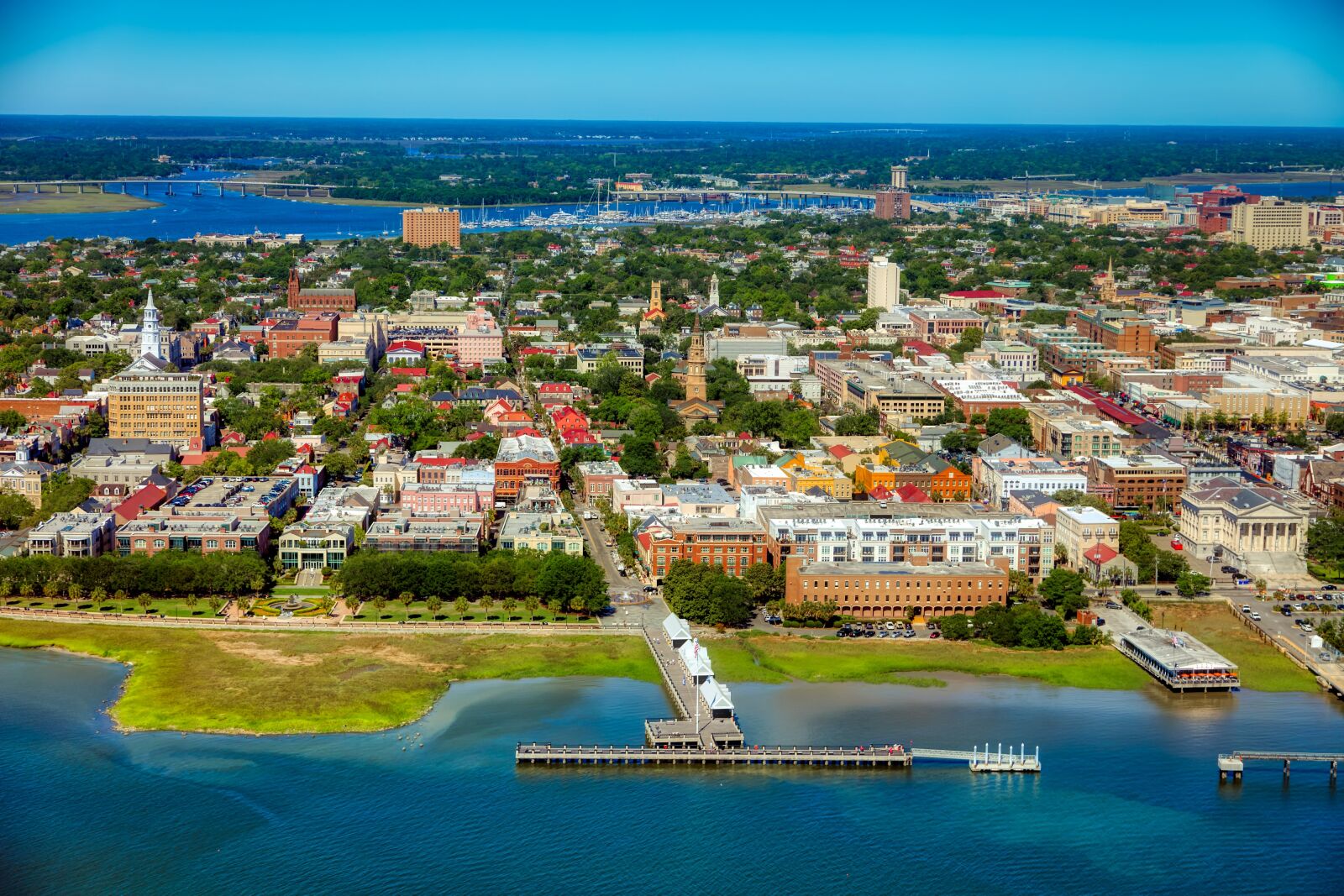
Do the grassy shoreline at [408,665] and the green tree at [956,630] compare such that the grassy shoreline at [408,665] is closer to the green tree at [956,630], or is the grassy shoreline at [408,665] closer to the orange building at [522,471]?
the green tree at [956,630]

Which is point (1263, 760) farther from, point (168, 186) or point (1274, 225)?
point (168, 186)

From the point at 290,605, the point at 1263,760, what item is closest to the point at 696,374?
the point at 290,605

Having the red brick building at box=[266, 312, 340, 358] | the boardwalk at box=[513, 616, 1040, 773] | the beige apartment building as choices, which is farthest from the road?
the red brick building at box=[266, 312, 340, 358]

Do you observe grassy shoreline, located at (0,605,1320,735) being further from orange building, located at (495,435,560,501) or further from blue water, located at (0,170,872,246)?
blue water, located at (0,170,872,246)

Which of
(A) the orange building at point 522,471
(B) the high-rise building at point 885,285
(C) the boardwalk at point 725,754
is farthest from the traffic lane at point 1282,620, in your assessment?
(B) the high-rise building at point 885,285

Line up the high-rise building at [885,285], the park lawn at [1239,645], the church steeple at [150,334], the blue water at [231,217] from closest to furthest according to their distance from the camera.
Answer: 1. the park lawn at [1239,645]
2. the church steeple at [150,334]
3. the high-rise building at [885,285]
4. the blue water at [231,217]

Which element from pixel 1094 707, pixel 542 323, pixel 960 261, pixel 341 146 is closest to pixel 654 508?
pixel 1094 707
